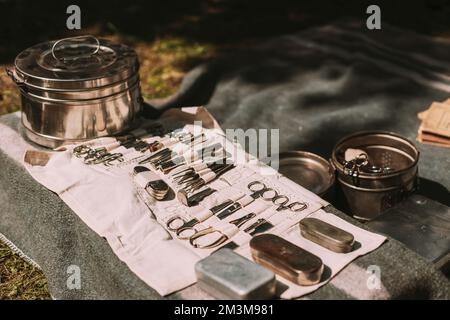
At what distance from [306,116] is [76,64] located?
5.01ft

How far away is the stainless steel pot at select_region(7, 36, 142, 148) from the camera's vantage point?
2721 millimetres

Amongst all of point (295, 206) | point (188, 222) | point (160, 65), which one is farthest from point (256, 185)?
point (160, 65)

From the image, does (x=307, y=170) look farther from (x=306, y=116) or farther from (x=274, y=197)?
(x=306, y=116)

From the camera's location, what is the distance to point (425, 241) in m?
2.46

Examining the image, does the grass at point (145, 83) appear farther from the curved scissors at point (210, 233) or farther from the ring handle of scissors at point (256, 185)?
the ring handle of scissors at point (256, 185)

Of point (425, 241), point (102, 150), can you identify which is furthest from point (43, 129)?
point (425, 241)

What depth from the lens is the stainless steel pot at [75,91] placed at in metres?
2.72

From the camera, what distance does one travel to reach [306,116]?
12.3 feet

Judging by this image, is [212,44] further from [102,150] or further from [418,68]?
[102,150]

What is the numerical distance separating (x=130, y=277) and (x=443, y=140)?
2.06 m

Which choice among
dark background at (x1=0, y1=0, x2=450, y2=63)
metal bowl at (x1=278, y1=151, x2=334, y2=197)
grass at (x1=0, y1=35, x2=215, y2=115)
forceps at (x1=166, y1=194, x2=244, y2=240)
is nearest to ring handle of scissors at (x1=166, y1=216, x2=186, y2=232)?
forceps at (x1=166, y1=194, x2=244, y2=240)

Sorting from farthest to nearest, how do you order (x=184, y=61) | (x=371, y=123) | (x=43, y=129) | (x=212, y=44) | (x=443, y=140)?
(x=212, y=44), (x=184, y=61), (x=371, y=123), (x=443, y=140), (x=43, y=129)

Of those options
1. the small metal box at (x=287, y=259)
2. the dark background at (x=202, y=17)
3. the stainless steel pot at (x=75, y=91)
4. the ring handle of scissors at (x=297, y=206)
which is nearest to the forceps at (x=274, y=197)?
the ring handle of scissors at (x=297, y=206)

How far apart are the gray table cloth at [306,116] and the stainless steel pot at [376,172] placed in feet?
1.10
